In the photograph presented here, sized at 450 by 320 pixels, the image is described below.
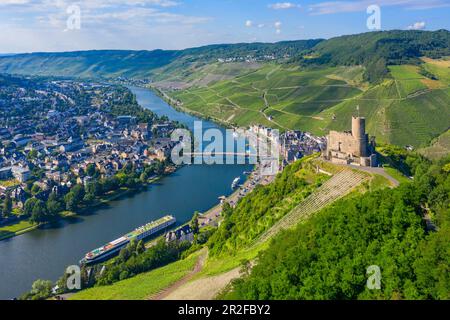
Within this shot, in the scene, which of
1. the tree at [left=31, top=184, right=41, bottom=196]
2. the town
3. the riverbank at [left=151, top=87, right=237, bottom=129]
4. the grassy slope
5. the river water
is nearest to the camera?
the grassy slope

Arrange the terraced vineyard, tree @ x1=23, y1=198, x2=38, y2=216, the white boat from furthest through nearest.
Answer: the white boat < tree @ x1=23, y1=198, x2=38, y2=216 < the terraced vineyard

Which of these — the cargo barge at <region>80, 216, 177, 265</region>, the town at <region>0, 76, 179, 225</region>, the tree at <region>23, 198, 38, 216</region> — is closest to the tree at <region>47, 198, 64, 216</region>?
the town at <region>0, 76, 179, 225</region>

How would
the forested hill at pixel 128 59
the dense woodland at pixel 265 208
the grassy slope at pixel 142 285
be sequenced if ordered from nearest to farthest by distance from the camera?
the grassy slope at pixel 142 285
the dense woodland at pixel 265 208
the forested hill at pixel 128 59

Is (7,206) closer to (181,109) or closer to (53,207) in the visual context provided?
(53,207)

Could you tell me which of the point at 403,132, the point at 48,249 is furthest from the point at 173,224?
the point at 403,132

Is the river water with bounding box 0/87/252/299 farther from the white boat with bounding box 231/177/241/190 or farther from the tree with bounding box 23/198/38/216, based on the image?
the tree with bounding box 23/198/38/216

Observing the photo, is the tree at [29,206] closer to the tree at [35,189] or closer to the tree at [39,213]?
the tree at [39,213]

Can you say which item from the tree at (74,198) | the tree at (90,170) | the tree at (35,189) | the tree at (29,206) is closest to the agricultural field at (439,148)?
the tree at (74,198)
